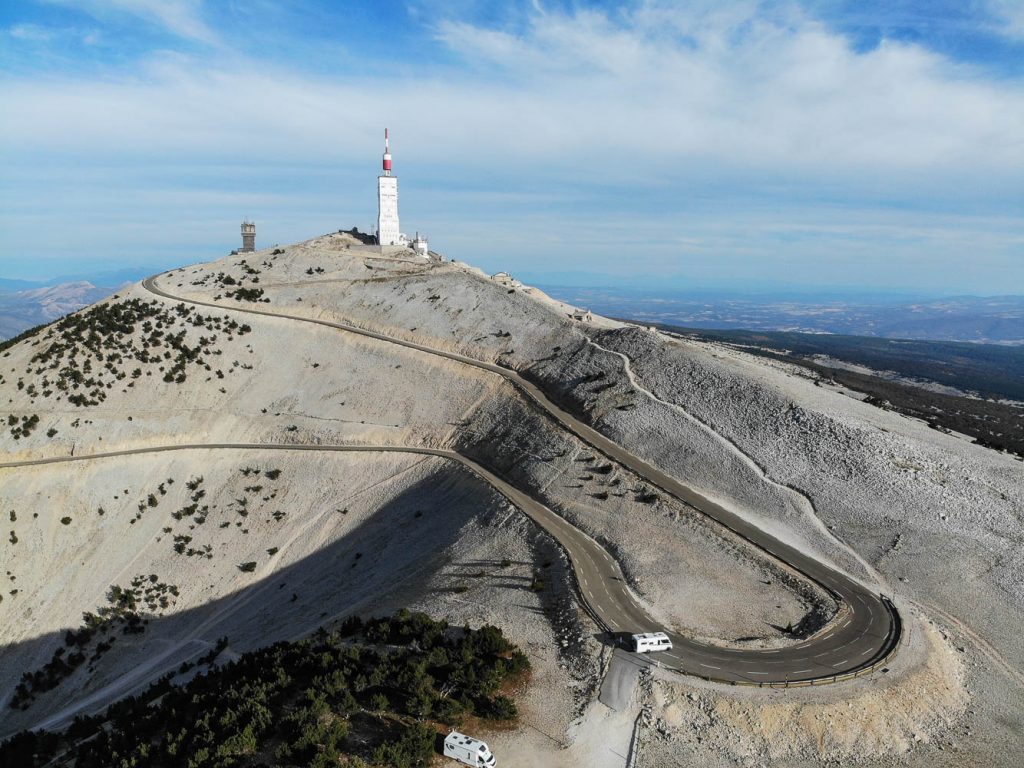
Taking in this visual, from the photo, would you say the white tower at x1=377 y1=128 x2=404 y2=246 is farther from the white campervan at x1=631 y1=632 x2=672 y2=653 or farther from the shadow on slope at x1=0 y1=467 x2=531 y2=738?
the white campervan at x1=631 y1=632 x2=672 y2=653

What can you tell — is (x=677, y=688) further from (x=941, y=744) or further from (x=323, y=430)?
(x=323, y=430)

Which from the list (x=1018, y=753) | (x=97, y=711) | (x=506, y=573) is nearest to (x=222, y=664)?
(x=97, y=711)

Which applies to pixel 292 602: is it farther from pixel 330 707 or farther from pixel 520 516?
pixel 330 707

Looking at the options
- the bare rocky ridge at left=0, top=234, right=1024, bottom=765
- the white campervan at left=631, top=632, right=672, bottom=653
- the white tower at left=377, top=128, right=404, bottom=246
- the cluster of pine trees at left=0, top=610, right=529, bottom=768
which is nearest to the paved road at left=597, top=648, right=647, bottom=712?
the white campervan at left=631, top=632, right=672, bottom=653

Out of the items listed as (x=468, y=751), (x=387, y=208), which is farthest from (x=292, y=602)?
(x=387, y=208)

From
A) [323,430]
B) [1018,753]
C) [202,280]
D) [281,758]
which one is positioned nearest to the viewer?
[281,758]
